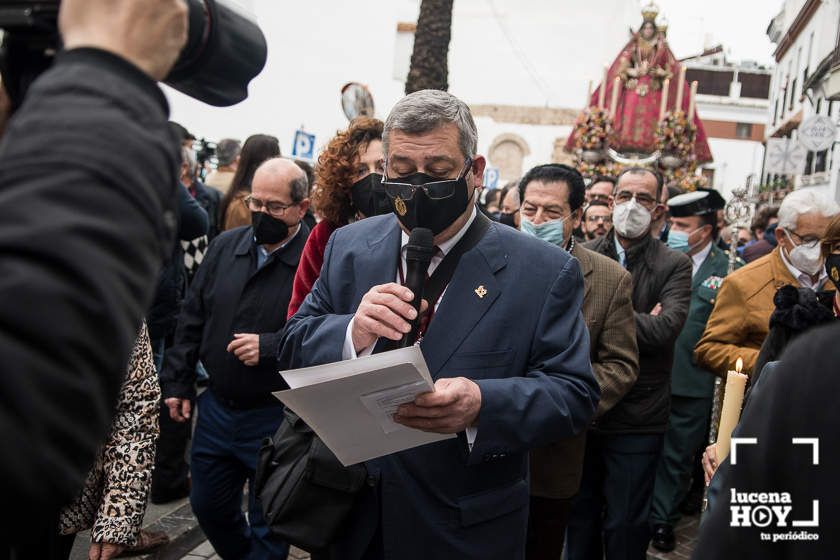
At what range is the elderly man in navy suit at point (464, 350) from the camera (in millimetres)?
2430

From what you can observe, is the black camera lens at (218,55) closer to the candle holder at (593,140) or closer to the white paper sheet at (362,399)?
the white paper sheet at (362,399)

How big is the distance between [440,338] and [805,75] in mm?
32584

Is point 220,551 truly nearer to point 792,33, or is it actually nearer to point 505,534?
point 505,534

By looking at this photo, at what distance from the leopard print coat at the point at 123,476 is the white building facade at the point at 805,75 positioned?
1816 centimetres

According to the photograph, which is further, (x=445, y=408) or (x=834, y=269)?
(x=834, y=269)

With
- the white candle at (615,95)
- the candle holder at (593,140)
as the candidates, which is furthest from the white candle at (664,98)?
the candle holder at (593,140)

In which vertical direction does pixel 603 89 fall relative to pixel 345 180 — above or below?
above

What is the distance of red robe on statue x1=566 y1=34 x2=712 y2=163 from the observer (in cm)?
2848

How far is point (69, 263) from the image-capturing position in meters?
0.82

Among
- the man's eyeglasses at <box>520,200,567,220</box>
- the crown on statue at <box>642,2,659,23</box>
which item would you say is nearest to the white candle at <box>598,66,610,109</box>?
the crown on statue at <box>642,2,659,23</box>

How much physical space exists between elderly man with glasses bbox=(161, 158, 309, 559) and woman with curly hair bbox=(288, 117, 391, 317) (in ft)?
1.33

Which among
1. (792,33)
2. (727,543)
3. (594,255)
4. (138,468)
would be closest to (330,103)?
(594,255)

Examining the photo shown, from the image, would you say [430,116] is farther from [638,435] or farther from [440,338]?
[638,435]
